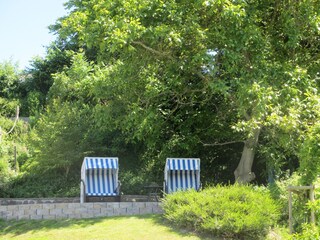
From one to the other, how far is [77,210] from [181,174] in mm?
3001

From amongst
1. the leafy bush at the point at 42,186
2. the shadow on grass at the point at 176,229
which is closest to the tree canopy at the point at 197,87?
the leafy bush at the point at 42,186

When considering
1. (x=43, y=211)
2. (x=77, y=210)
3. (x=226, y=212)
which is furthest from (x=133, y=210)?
(x=226, y=212)

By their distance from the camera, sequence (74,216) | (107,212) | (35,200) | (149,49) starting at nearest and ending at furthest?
1. (74,216)
2. (107,212)
3. (149,49)
4. (35,200)

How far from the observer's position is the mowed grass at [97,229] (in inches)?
298

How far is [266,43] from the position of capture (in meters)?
10.3

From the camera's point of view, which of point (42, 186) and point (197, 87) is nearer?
point (197, 87)

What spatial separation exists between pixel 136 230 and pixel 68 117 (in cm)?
662

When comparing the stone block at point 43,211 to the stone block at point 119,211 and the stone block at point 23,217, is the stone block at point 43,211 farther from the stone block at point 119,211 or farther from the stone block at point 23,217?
the stone block at point 119,211

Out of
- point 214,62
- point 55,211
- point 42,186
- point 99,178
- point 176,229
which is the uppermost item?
point 214,62

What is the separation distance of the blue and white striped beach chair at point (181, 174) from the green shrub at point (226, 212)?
276 centimetres

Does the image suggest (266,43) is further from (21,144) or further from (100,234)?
(21,144)

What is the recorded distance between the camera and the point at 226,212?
757 cm

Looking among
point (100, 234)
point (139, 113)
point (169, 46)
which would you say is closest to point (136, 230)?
point (100, 234)

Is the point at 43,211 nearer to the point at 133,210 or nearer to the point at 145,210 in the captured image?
the point at 133,210
